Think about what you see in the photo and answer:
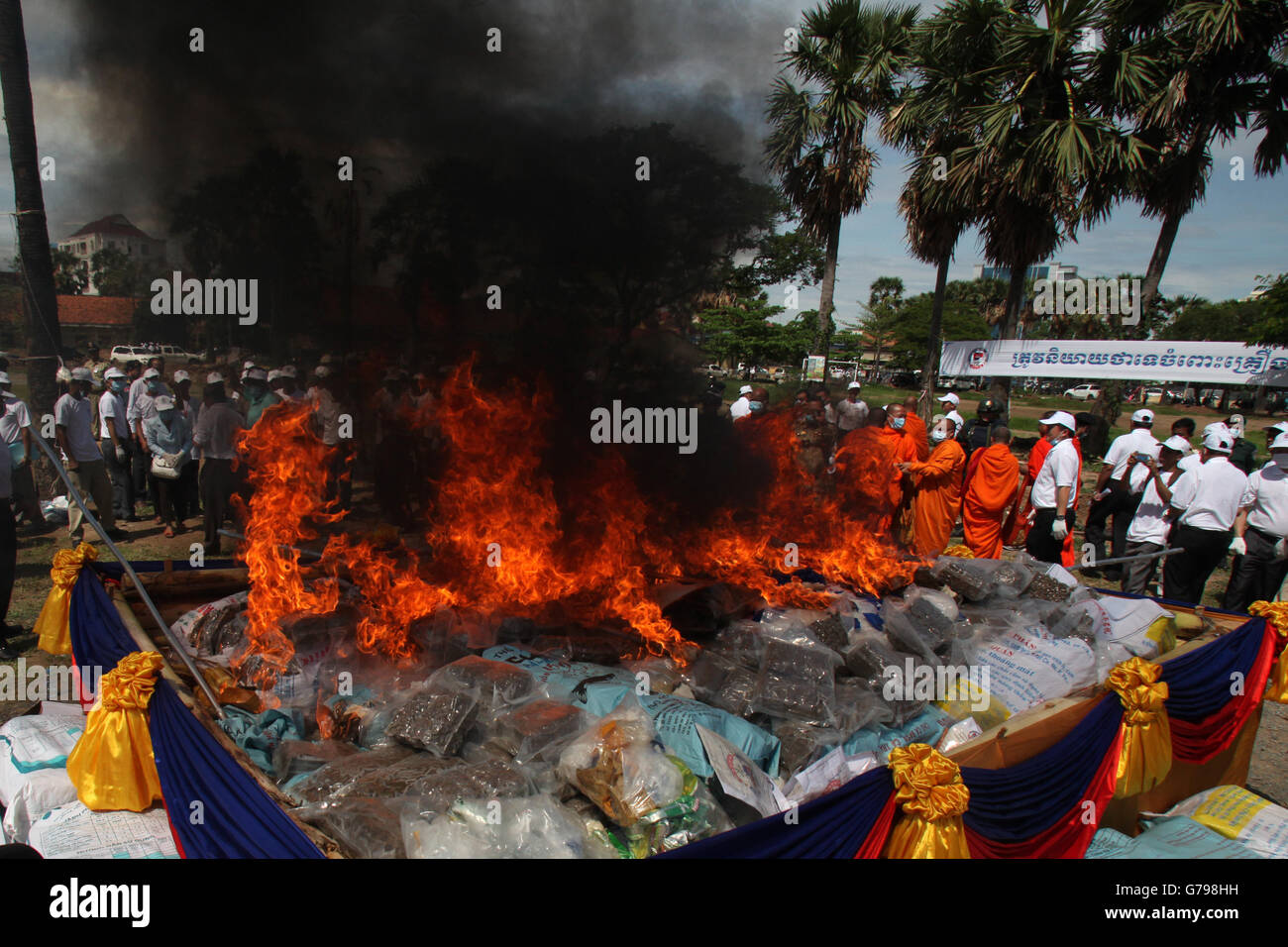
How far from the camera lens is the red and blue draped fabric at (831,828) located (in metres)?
2.31

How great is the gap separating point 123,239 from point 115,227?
192 mm

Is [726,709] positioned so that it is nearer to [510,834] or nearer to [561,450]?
[510,834]

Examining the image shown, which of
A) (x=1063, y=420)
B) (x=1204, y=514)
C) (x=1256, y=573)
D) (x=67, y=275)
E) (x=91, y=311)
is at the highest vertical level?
(x=67, y=275)

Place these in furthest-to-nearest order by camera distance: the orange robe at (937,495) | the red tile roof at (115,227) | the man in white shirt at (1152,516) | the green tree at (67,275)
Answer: the green tree at (67,275) → the orange robe at (937,495) → the man in white shirt at (1152,516) → the red tile roof at (115,227)

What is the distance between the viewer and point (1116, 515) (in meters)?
8.52

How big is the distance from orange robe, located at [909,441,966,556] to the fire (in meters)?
2.15

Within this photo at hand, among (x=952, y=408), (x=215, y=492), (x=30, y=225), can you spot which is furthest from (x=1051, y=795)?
(x=30, y=225)

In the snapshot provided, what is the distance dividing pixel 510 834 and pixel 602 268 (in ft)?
14.0

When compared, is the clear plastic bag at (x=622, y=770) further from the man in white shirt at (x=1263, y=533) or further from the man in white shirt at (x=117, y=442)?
the man in white shirt at (x=117, y=442)

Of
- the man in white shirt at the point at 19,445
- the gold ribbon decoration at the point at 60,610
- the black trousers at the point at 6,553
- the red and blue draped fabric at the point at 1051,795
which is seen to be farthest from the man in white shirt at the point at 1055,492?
the man in white shirt at the point at 19,445

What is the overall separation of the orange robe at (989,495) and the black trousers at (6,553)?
9.03 metres

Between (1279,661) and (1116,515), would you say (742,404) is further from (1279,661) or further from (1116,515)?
(1279,661)

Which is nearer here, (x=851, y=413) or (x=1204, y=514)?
(x=1204, y=514)

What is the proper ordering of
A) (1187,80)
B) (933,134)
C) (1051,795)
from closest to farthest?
(1051,795) < (1187,80) < (933,134)
